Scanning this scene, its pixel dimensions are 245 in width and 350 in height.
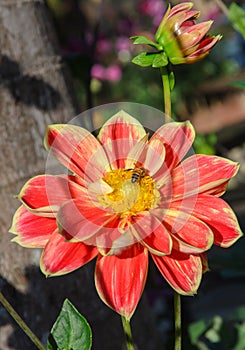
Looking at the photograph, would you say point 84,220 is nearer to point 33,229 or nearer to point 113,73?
point 33,229

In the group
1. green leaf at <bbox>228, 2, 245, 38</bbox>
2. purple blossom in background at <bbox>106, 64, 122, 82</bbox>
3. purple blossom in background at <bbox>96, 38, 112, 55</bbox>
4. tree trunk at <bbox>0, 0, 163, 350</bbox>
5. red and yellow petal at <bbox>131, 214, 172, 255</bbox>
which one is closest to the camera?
red and yellow petal at <bbox>131, 214, 172, 255</bbox>

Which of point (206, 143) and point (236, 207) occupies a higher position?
point (206, 143)

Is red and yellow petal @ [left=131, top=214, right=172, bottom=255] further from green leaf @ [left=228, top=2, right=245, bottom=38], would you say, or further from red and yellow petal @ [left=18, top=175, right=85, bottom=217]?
green leaf @ [left=228, top=2, right=245, bottom=38]

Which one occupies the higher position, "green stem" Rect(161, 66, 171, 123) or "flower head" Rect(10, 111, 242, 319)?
"green stem" Rect(161, 66, 171, 123)

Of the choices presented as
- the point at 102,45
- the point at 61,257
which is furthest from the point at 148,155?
the point at 102,45

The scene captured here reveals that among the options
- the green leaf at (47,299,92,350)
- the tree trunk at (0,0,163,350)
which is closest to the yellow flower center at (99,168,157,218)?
the green leaf at (47,299,92,350)

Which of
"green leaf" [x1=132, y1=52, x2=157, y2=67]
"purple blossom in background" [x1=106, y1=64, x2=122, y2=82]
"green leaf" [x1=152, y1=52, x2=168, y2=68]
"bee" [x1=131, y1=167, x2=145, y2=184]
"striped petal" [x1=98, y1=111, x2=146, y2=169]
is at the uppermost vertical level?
"green leaf" [x1=132, y1=52, x2=157, y2=67]

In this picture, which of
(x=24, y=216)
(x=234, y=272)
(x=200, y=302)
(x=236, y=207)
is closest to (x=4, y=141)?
(x=24, y=216)

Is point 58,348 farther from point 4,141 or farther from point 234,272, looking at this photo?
point 234,272
